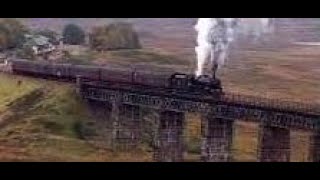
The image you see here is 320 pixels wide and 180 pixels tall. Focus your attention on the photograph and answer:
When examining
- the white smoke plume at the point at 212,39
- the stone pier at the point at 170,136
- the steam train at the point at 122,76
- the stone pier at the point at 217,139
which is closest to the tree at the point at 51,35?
the steam train at the point at 122,76

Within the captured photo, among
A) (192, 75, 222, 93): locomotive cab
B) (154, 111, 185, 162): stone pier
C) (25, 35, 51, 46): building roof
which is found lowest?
(154, 111, 185, 162): stone pier

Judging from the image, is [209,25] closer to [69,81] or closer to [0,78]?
[69,81]

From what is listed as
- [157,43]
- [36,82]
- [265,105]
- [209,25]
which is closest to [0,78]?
[36,82]

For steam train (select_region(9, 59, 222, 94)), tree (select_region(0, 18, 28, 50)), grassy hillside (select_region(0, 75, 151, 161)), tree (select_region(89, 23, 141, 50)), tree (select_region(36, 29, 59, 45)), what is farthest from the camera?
tree (select_region(89, 23, 141, 50))

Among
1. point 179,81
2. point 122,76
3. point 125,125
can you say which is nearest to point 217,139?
point 179,81

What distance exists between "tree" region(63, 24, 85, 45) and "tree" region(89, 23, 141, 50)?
120cm

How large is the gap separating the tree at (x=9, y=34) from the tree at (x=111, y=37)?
970 centimetres

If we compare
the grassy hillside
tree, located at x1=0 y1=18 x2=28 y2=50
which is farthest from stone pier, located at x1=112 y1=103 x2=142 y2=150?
tree, located at x1=0 y1=18 x2=28 y2=50

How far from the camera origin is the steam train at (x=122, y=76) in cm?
4555

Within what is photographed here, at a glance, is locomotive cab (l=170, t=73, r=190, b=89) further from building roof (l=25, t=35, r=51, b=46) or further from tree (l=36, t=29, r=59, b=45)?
tree (l=36, t=29, r=59, b=45)

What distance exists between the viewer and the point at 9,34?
6900 cm

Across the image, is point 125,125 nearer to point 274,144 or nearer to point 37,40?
point 274,144

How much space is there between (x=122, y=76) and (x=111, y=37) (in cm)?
2583

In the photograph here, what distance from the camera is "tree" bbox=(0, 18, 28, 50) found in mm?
68562
